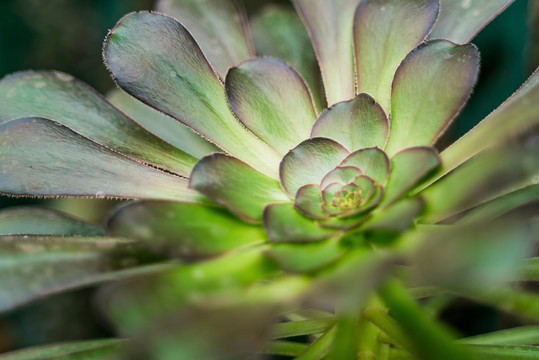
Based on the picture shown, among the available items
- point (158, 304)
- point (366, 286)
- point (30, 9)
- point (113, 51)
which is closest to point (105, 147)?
point (113, 51)

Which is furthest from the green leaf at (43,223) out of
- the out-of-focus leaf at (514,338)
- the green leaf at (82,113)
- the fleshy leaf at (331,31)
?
the out-of-focus leaf at (514,338)

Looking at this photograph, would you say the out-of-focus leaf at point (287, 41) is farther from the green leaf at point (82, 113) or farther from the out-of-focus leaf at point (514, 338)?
the out-of-focus leaf at point (514, 338)

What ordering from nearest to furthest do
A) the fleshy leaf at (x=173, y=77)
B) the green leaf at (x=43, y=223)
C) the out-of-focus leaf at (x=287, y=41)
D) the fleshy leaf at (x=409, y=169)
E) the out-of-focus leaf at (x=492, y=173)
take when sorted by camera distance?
1. the out-of-focus leaf at (x=492, y=173)
2. the fleshy leaf at (x=409, y=169)
3. the fleshy leaf at (x=173, y=77)
4. the green leaf at (x=43, y=223)
5. the out-of-focus leaf at (x=287, y=41)

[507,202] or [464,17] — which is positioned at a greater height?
[464,17]

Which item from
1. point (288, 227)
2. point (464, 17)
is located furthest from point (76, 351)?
point (464, 17)

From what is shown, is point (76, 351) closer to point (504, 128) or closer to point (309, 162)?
point (309, 162)
